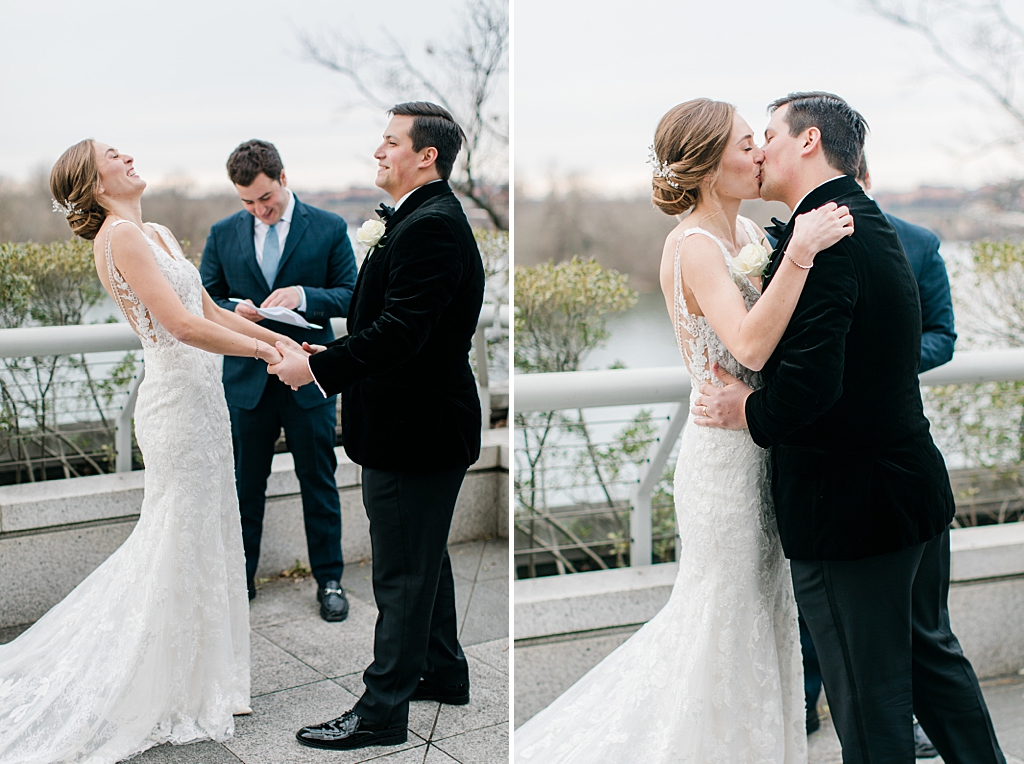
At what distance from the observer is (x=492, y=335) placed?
203 inches

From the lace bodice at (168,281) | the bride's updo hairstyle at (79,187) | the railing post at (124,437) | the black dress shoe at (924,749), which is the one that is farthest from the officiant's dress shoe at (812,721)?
the railing post at (124,437)

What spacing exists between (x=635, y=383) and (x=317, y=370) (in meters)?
1.13

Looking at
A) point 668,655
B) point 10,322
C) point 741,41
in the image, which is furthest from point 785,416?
point 741,41

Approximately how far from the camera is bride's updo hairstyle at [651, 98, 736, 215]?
2232 millimetres

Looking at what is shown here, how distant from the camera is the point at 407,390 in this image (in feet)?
8.80

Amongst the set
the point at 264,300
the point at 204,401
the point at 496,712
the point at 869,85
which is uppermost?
the point at 869,85

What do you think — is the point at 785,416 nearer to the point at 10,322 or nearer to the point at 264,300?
the point at 264,300

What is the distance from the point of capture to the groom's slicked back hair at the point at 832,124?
6.55 feet

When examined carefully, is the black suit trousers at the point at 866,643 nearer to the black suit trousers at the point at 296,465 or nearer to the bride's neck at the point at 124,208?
the bride's neck at the point at 124,208

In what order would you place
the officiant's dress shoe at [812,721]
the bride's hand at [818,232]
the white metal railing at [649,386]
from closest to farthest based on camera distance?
the bride's hand at [818,232], the officiant's dress shoe at [812,721], the white metal railing at [649,386]

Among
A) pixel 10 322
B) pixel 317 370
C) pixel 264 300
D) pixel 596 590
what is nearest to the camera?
pixel 317 370

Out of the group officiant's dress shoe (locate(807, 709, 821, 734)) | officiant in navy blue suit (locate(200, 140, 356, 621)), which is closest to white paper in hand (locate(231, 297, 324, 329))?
officiant in navy blue suit (locate(200, 140, 356, 621))

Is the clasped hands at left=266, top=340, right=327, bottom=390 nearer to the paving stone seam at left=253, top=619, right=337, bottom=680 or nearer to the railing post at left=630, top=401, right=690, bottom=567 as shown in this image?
the paving stone seam at left=253, top=619, right=337, bottom=680

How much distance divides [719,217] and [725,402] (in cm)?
50
